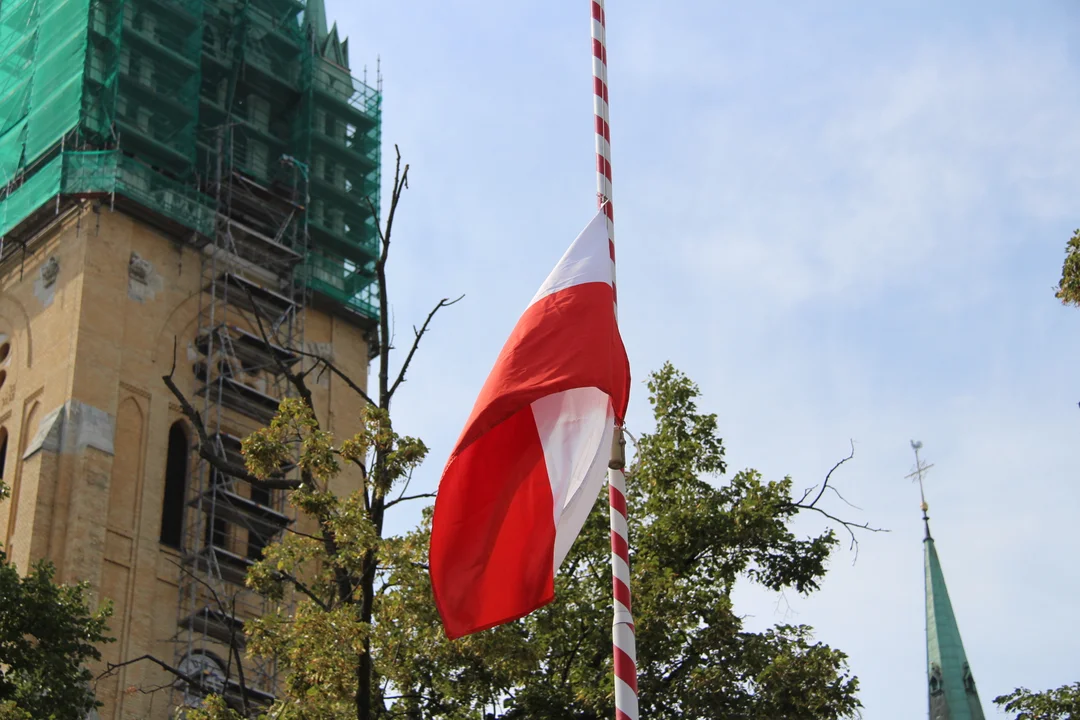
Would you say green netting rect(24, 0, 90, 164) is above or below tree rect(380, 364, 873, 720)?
above

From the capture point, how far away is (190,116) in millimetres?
46781

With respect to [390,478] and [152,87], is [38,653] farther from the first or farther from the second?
[152,87]

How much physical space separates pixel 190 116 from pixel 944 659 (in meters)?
33.3

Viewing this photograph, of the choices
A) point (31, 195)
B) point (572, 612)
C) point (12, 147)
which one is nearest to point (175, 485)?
point (31, 195)

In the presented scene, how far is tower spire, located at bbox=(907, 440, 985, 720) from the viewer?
201 feet

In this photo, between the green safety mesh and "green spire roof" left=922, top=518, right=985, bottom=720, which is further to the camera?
"green spire roof" left=922, top=518, right=985, bottom=720

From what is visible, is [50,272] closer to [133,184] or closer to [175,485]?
[133,184]

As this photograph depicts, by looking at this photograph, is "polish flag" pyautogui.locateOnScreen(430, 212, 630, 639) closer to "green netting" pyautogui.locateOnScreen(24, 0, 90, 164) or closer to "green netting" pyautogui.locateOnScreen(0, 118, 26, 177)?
"green netting" pyautogui.locateOnScreen(24, 0, 90, 164)

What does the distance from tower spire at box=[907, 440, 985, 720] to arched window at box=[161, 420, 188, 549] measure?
29748mm

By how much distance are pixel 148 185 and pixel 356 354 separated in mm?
7366

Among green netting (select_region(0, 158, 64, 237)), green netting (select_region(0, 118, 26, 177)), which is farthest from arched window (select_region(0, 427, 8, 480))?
green netting (select_region(0, 118, 26, 177))

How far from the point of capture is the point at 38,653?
84.8ft

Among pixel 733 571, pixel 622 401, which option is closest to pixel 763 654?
pixel 733 571

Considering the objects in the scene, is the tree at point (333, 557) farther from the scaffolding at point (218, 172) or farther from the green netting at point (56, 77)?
the green netting at point (56, 77)
